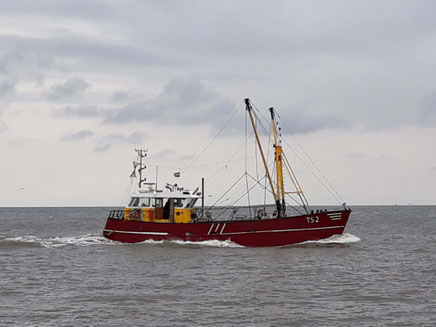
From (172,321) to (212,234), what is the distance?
65.5ft

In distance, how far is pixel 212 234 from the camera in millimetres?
39219

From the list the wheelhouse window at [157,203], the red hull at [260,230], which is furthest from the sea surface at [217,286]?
the wheelhouse window at [157,203]

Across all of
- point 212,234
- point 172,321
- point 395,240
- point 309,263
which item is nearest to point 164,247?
point 212,234

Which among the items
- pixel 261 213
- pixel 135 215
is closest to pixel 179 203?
pixel 135 215

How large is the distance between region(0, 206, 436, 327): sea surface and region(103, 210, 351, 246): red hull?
0.59 metres

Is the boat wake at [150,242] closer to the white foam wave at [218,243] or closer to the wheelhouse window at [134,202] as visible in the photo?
the white foam wave at [218,243]

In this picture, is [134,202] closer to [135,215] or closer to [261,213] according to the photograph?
[135,215]

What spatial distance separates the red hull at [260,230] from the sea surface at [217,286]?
59 cm

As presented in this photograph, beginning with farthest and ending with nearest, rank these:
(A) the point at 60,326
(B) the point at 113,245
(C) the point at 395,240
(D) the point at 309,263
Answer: (C) the point at 395,240, (B) the point at 113,245, (D) the point at 309,263, (A) the point at 60,326

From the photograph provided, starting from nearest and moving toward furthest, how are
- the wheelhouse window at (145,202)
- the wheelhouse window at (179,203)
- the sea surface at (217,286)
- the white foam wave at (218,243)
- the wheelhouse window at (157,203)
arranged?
the sea surface at (217,286) → the white foam wave at (218,243) → the wheelhouse window at (179,203) → the wheelhouse window at (157,203) → the wheelhouse window at (145,202)

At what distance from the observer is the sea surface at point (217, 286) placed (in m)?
19.9

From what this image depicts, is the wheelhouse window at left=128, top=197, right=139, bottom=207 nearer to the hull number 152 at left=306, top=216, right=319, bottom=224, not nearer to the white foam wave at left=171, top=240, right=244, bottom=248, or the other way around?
the white foam wave at left=171, top=240, right=244, bottom=248

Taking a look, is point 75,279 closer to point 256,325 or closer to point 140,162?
point 256,325

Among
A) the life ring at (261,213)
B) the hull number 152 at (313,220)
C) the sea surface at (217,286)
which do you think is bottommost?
the sea surface at (217,286)
